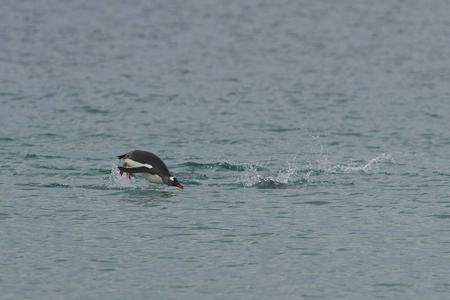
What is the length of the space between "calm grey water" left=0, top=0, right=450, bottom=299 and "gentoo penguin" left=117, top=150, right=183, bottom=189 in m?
0.50

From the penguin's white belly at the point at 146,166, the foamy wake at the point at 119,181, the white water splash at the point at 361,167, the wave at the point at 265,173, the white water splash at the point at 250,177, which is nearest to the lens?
the penguin's white belly at the point at 146,166

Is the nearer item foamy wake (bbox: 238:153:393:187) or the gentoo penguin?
the gentoo penguin

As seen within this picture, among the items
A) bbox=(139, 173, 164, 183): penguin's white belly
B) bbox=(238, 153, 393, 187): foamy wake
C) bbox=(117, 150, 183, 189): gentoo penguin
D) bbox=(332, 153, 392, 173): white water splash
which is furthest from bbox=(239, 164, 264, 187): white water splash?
bbox=(139, 173, 164, 183): penguin's white belly

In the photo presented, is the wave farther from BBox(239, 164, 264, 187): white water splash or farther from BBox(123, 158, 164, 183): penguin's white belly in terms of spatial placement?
BBox(123, 158, 164, 183): penguin's white belly

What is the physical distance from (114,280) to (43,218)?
4.86 metres

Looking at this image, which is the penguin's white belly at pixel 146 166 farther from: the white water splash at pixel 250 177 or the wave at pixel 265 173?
the white water splash at pixel 250 177

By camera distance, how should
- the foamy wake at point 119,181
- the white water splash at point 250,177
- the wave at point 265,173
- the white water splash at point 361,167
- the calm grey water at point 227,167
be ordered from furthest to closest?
the white water splash at point 361,167 < the white water splash at point 250,177 < the wave at point 265,173 < the foamy wake at point 119,181 < the calm grey water at point 227,167

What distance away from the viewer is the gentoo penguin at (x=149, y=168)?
25.1 meters

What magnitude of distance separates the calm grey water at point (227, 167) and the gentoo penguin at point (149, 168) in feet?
1.64

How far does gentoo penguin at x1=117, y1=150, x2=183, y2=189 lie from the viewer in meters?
25.1

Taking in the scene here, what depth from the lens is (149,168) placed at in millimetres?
25156

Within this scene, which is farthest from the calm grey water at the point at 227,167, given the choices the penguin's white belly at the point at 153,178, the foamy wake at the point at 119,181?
the penguin's white belly at the point at 153,178

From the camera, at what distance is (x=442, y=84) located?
46.2 meters

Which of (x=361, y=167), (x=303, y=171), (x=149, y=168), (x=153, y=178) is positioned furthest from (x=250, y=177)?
(x=149, y=168)
